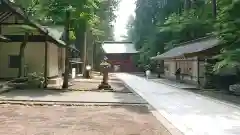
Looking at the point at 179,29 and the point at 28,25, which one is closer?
the point at 28,25

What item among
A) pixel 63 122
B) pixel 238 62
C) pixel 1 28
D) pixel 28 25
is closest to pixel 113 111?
pixel 63 122

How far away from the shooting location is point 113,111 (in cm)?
1198

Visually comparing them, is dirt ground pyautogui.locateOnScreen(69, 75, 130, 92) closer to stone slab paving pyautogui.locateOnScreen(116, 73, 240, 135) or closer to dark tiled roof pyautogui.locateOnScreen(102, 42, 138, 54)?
stone slab paving pyautogui.locateOnScreen(116, 73, 240, 135)

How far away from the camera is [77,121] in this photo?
9.71 m

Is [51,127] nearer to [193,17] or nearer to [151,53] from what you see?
[193,17]

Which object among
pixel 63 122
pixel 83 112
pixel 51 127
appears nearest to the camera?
pixel 51 127

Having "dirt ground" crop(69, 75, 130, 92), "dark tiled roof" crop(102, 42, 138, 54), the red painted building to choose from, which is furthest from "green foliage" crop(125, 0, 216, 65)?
"dirt ground" crop(69, 75, 130, 92)

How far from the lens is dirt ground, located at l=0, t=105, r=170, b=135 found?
27.1 feet

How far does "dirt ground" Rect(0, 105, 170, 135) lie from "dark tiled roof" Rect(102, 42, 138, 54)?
58737mm

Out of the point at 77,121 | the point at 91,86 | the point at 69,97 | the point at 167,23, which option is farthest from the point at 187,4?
the point at 77,121

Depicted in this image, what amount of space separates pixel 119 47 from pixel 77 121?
64681 millimetres

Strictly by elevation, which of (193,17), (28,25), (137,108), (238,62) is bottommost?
(137,108)

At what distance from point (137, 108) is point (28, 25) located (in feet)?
35.5

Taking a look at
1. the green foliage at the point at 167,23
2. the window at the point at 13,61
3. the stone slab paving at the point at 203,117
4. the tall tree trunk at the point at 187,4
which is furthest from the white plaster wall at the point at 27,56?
the tall tree trunk at the point at 187,4
